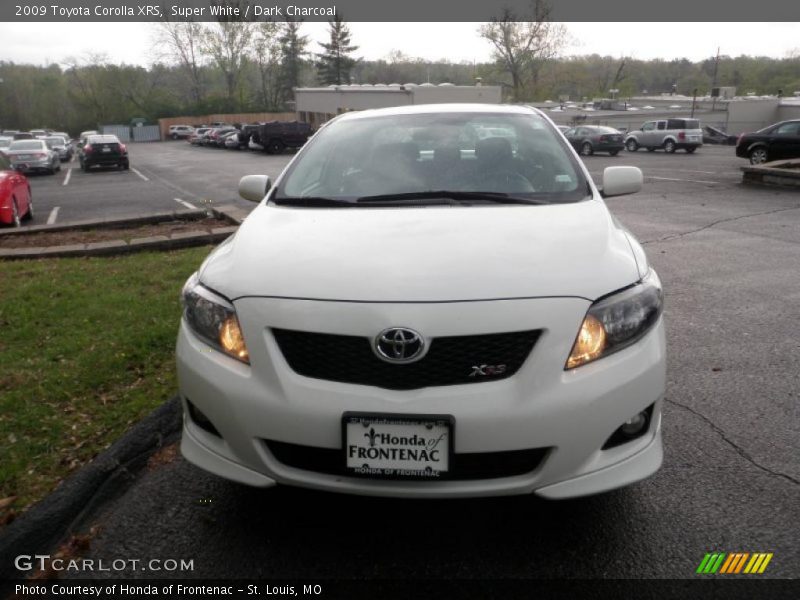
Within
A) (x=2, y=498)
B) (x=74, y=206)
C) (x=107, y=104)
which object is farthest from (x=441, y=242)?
(x=107, y=104)

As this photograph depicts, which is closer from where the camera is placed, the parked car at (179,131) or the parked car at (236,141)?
the parked car at (236,141)

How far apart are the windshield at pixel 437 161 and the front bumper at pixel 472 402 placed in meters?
1.18

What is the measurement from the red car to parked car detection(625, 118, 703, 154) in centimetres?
2804

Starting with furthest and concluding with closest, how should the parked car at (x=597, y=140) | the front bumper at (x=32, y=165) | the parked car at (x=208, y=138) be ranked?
→ the parked car at (x=208, y=138) < the parked car at (x=597, y=140) < the front bumper at (x=32, y=165)

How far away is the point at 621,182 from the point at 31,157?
27704mm

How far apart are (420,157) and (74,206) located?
544 inches

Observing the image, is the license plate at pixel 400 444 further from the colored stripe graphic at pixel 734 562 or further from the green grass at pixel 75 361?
the green grass at pixel 75 361

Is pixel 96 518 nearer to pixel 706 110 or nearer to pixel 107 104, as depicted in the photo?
pixel 706 110

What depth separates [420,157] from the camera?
12.2 feet

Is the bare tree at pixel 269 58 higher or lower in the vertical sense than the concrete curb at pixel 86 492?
higher

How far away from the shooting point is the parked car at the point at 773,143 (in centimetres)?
1994

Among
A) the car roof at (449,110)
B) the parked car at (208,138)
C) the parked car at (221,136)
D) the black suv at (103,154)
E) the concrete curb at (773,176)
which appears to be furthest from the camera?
the parked car at (208,138)

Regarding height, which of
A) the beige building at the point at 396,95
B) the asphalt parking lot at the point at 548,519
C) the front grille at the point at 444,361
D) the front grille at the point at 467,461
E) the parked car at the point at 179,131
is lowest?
the asphalt parking lot at the point at 548,519

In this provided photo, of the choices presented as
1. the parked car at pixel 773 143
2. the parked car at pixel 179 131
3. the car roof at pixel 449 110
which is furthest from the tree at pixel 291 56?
the car roof at pixel 449 110
